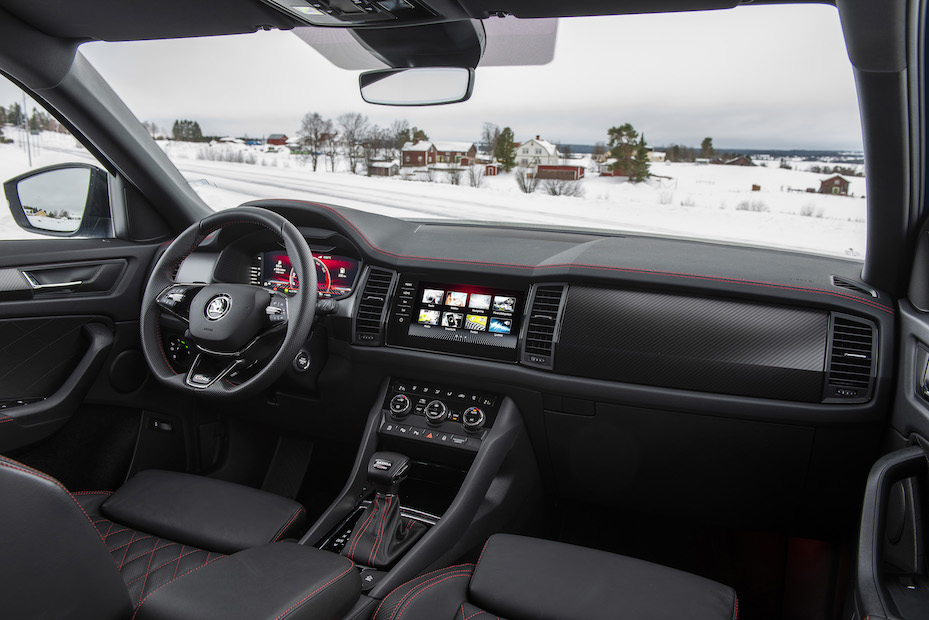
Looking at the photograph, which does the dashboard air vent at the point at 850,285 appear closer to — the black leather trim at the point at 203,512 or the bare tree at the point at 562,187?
the bare tree at the point at 562,187

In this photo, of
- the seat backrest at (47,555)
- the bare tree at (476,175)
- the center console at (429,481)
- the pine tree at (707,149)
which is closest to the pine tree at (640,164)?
the pine tree at (707,149)

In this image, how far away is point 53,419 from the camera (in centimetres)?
250

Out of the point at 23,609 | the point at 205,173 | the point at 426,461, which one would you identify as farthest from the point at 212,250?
the point at 23,609

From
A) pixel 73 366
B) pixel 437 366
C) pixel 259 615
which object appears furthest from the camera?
pixel 73 366

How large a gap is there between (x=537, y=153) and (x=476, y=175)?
314 millimetres

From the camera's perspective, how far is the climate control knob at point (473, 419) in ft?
7.76

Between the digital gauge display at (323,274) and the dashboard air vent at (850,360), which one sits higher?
the digital gauge display at (323,274)

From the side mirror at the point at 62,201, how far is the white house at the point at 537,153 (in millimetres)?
1880

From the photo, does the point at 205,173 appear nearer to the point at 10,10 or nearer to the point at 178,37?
the point at 178,37

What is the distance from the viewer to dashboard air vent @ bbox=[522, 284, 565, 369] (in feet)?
7.50

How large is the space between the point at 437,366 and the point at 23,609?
5.55 feet

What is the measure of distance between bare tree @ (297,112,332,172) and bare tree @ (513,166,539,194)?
977 mm

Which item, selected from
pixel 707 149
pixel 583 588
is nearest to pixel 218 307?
pixel 583 588

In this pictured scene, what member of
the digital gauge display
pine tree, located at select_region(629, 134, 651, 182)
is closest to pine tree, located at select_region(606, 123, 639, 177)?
pine tree, located at select_region(629, 134, 651, 182)
